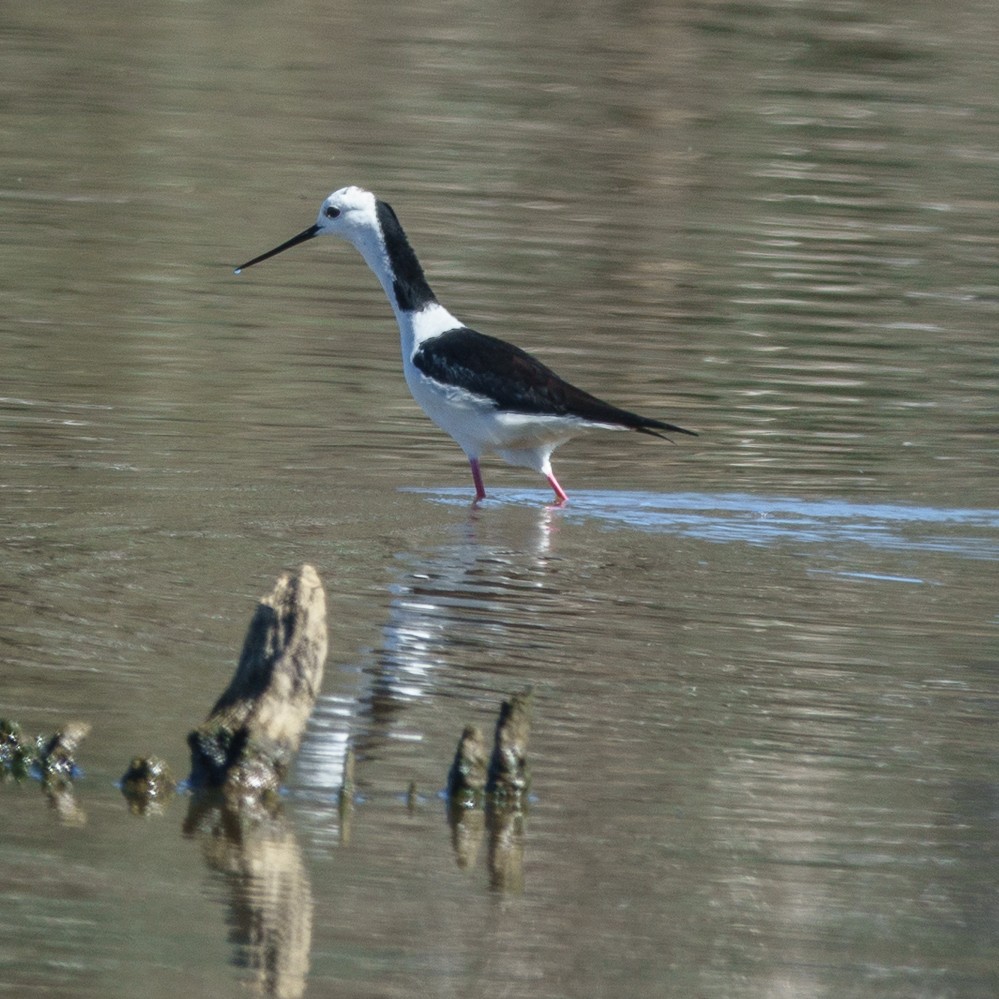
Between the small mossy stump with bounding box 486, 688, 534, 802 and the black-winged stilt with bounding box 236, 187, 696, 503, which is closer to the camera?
the small mossy stump with bounding box 486, 688, 534, 802

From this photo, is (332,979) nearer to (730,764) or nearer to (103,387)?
(730,764)

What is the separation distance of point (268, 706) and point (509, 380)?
399 cm

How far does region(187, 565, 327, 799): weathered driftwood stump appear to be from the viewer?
480cm

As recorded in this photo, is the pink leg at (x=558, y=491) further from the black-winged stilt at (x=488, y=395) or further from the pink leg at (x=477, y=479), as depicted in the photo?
the pink leg at (x=477, y=479)

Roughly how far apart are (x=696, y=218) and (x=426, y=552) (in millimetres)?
7849

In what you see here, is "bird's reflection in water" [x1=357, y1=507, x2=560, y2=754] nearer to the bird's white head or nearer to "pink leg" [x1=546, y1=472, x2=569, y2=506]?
"pink leg" [x1=546, y1=472, x2=569, y2=506]

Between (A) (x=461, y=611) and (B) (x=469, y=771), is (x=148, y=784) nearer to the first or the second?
(B) (x=469, y=771)

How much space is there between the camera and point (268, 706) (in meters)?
4.80

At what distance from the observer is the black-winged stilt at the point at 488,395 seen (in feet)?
28.1

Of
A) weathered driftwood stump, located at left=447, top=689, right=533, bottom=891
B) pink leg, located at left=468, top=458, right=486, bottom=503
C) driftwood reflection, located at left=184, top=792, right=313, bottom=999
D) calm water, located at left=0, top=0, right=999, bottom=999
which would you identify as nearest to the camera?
driftwood reflection, located at left=184, top=792, right=313, bottom=999

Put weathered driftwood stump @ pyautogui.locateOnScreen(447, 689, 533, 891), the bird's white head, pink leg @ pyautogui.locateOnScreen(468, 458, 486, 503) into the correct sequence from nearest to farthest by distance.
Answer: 1. weathered driftwood stump @ pyautogui.locateOnScreen(447, 689, 533, 891)
2. pink leg @ pyautogui.locateOnScreen(468, 458, 486, 503)
3. the bird's white head

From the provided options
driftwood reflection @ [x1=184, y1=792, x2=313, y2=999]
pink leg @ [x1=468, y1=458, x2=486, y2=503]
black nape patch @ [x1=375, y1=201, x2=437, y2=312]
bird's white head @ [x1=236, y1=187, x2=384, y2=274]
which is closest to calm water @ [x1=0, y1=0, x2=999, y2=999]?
driftwood reflection @ [x1=184, y1=792, x2=313, y2=999]

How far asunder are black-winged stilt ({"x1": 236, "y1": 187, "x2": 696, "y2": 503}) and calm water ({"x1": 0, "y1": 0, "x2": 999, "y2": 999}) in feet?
0.86

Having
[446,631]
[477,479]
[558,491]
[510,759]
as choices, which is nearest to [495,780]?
[510,759]
